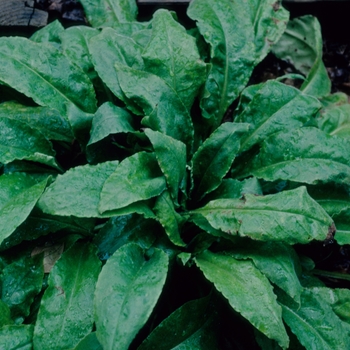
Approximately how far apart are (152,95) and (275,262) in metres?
0.66

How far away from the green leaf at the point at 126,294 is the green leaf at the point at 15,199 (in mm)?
279

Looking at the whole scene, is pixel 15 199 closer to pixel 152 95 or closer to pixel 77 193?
pixel 77 193

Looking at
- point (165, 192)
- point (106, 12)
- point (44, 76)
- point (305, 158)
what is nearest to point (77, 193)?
point (165, 192)

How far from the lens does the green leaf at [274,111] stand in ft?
5.32

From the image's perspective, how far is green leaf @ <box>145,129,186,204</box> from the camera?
4.43ft

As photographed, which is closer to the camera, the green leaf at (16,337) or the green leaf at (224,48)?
the green leaf at (16,337)

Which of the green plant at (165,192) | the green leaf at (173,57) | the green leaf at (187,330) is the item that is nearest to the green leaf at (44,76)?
the green plant at (165,192)

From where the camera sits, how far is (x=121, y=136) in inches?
67.7

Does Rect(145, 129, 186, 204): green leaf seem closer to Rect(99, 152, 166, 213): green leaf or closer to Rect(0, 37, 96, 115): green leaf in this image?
Rect(99, 152, 166, 213): green leaf

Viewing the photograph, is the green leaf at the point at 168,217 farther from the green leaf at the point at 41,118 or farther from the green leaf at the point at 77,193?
the green leaf at the point at 41,118

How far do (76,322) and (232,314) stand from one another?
0.50 meters

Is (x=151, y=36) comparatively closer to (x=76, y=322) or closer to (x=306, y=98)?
(x=306, y=98)

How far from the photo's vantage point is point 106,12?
6.24ft

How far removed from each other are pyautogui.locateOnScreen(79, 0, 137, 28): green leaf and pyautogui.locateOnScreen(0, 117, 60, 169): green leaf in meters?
0.61
